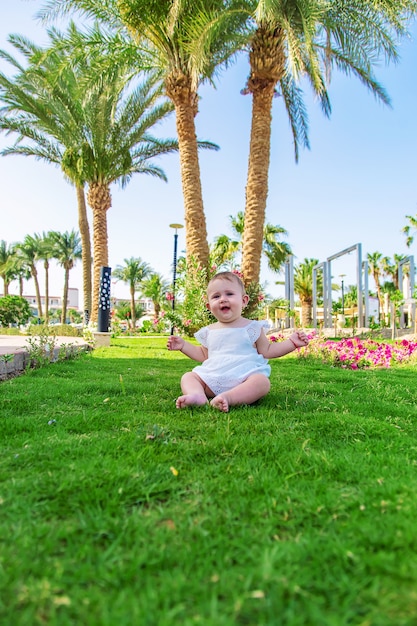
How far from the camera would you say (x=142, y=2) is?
9.31 metres

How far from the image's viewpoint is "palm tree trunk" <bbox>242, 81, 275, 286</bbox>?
989cm

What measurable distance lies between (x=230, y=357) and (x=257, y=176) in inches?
309

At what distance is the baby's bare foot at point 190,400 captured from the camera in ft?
8.78

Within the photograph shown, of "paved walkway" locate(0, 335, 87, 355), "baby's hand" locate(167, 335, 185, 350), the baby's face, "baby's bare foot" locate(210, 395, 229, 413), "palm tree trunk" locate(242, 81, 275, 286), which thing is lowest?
"baby's bare foot" locate(210, 395, 229, 413)

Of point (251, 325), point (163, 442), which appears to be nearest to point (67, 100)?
point (251, 325)

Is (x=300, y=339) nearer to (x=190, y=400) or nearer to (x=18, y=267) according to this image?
(x=190, y=400)

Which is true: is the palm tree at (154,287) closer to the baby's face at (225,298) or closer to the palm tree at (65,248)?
the palm tree at (65,248)

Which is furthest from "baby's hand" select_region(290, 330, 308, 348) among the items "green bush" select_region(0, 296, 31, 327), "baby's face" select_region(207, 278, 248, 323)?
"green bush" select_region(0, 296, 31, 327)

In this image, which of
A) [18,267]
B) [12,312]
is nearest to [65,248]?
[18,267]

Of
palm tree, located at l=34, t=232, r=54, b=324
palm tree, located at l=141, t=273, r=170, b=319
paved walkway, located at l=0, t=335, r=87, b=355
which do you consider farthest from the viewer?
palm tree, located at l=141, t=273, r=170, b=319

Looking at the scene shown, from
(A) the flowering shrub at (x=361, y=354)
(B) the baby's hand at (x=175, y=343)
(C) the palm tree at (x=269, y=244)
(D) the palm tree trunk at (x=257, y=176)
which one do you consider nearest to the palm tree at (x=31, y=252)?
(C) the palm tree at (x=269, y=244)

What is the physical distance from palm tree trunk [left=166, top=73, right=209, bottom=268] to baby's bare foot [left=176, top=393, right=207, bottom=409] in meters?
7.71

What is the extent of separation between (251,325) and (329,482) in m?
1.77

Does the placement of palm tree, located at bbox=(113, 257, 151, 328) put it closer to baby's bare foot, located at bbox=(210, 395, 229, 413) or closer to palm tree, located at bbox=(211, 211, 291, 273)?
palm tree, located at bbox=(211, 211, 291, 273)
